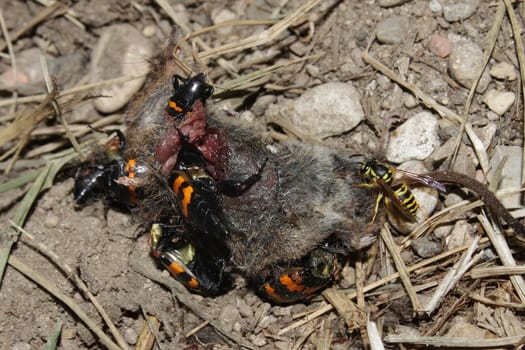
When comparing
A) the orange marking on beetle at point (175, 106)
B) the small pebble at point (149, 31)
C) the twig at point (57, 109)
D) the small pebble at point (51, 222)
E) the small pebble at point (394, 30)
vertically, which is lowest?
the small pebble at point (394, 30)

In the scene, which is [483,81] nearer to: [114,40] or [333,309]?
[333,309]

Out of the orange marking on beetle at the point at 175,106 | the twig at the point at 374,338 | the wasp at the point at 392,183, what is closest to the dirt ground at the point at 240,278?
the twig at the point at 374,338

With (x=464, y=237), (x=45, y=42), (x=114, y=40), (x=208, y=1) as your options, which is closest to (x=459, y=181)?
(x=464, y=237)

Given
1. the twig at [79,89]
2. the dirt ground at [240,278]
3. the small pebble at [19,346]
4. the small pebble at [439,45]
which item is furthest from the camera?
the twig at [79,89]

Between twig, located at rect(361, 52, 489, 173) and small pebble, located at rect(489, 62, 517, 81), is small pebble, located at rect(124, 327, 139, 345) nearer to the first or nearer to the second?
twig, located at rect(361, 52, 489, 173)

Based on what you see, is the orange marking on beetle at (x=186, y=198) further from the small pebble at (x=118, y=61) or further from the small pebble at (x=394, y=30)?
the small pebble at (x=394, y=30)
